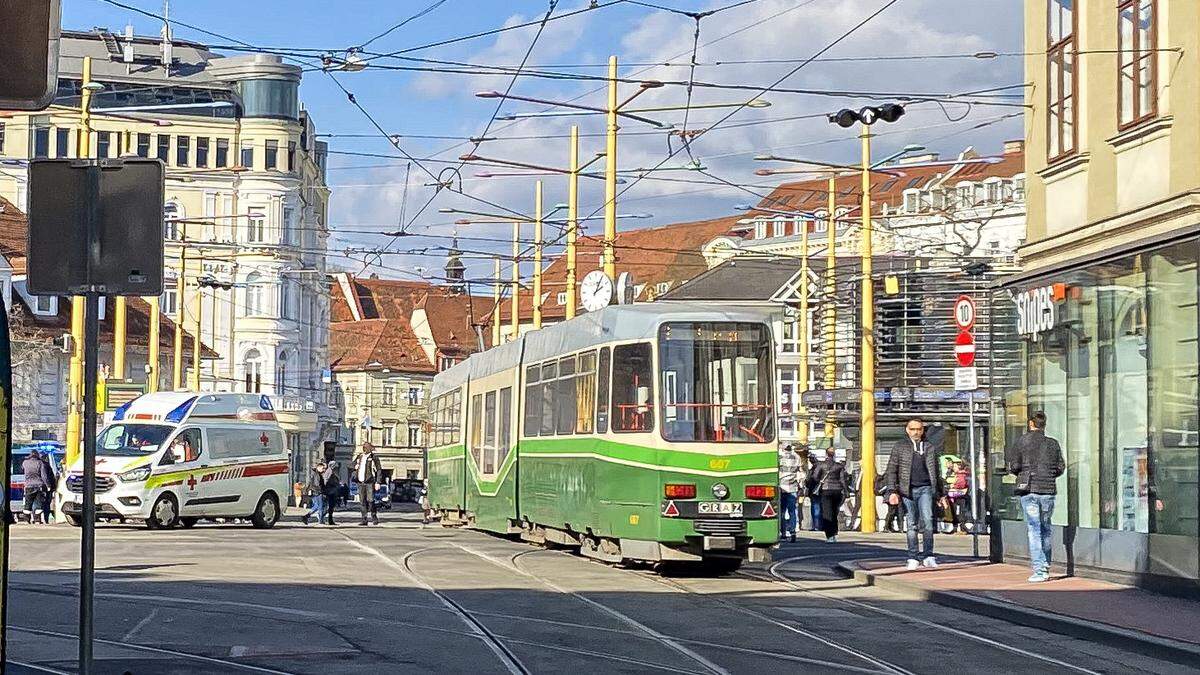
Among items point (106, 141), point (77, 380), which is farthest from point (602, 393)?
point (106, 141)

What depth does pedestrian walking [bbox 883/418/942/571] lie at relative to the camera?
22.6 m

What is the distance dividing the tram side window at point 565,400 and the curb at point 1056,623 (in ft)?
15.5

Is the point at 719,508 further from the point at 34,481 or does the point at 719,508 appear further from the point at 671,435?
the point at 34,481

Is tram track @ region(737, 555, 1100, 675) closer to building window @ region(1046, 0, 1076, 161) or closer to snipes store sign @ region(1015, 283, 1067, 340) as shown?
snipes store sign @ region(1015, 283, 1067, 340)

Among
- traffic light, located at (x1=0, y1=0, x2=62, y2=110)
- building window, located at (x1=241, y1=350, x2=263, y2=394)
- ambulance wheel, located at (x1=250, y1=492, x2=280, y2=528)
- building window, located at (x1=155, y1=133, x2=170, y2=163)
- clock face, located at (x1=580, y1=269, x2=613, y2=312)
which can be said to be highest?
building window, located at (x1=155, y1=133, x2=170, y2=163)

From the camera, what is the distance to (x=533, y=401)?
89.1 ft

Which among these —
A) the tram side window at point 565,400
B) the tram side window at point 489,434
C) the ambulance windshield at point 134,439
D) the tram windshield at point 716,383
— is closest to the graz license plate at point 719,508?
the tram windshield at point 716,383

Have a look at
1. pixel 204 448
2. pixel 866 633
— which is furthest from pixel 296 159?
pixel 866 633

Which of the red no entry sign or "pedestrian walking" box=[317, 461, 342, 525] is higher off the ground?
the red no entry sign

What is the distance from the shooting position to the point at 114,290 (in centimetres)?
887

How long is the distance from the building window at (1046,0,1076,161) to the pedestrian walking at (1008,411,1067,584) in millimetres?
4028

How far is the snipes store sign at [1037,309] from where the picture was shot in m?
22.3

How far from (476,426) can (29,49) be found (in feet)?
86.6

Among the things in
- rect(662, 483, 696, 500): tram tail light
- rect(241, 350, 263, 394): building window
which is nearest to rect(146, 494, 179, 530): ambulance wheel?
rect(662, 483, 696, 500): tram tail light
